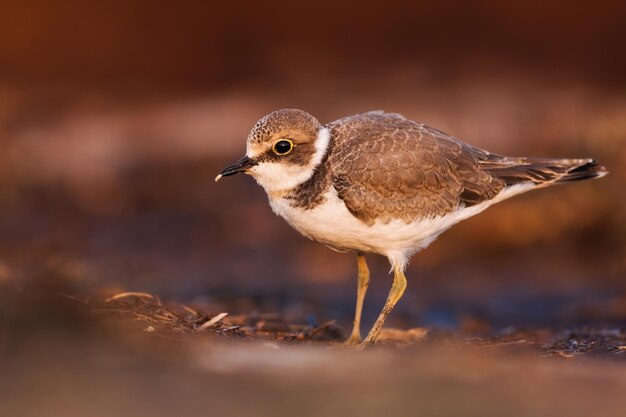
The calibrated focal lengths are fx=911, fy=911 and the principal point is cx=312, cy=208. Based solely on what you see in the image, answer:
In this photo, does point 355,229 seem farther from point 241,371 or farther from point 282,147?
point 241,371

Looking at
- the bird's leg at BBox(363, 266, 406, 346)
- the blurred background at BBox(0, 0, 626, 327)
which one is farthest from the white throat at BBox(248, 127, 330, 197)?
→ the blurred background at BBox(0, 0, 626, 327)

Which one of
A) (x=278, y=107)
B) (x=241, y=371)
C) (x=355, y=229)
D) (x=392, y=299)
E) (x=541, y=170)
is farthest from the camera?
(x=278, y=107)

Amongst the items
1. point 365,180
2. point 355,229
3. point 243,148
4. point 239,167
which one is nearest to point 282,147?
point 239,167

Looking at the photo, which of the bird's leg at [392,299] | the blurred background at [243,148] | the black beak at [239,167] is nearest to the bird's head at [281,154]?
the black beak at [239,167]

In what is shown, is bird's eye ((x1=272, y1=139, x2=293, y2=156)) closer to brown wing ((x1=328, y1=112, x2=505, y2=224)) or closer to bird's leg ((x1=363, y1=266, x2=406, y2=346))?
brown wing ((x1=328, y1=112, x2=505, y2=224))

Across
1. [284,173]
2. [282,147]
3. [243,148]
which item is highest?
[243,148]

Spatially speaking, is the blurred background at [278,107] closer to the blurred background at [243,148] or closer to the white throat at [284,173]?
the blurred background at [243,148]

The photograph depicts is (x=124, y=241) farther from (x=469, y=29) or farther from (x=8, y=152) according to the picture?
(x=469, y=29)
